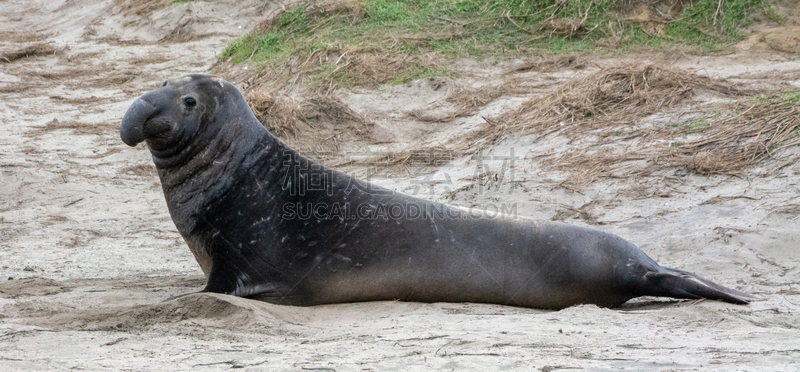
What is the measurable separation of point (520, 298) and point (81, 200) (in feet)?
15.7

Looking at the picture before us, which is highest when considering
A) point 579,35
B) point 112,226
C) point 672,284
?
point 579,35

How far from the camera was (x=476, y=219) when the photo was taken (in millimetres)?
4742

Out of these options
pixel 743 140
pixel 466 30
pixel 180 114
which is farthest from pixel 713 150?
pixel 466 30

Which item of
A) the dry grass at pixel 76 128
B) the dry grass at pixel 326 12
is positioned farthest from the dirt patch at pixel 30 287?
the dry grass at pixel 326 12

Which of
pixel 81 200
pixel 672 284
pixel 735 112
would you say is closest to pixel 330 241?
pixel 672 284

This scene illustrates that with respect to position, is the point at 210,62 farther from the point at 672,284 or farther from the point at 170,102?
the point at 672,284

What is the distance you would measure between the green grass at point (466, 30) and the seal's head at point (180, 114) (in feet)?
17.0

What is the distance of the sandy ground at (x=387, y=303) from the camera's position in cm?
296

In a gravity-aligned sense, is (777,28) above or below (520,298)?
above

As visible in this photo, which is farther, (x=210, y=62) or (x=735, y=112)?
(x=210, y=62)

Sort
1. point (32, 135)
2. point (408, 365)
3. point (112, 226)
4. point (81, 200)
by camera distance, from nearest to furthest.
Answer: point (408, 365) → point (112, 226) → point (81, 200) → point (32, 135)

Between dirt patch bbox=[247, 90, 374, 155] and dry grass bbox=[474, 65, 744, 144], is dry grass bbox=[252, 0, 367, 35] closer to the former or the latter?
dirt patch bbox=[247, 90, 374, 155]

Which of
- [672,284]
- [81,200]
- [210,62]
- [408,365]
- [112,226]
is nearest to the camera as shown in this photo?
[408,365]

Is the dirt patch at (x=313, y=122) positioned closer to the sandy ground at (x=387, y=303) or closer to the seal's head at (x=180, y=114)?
the sandy ground at (x=387, y=303)
